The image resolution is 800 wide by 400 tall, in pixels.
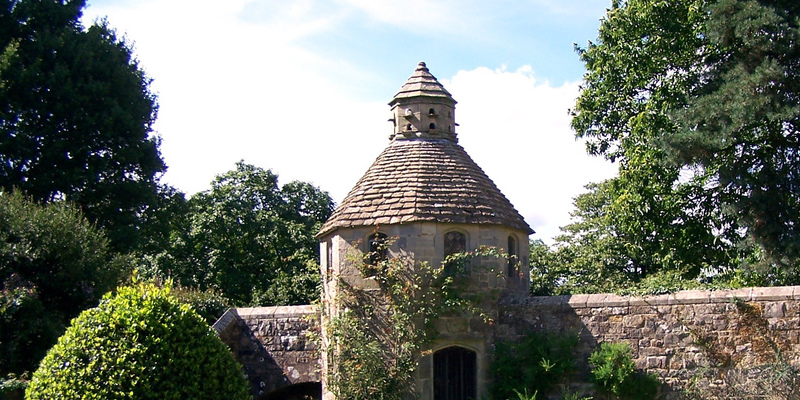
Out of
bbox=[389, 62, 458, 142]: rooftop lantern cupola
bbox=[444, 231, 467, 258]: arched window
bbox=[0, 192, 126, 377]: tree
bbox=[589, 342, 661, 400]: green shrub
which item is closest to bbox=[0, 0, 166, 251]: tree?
bbox=[0, 192, 126, 377]: tree

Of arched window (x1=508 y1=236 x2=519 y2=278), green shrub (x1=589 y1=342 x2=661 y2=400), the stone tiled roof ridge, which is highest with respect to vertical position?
the stone tiled roof ridge

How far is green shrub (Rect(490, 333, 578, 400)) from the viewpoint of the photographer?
554 inches

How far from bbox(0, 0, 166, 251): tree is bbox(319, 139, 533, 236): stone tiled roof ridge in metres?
9.30

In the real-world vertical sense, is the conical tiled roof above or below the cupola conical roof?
above

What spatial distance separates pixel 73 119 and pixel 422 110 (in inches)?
420

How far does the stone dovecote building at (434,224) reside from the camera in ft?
49.3

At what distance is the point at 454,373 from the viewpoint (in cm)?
1513

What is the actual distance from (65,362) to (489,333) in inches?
287

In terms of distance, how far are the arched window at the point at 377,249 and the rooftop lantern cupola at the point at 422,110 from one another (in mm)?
2735

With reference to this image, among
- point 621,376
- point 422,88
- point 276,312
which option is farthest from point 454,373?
point 422,88

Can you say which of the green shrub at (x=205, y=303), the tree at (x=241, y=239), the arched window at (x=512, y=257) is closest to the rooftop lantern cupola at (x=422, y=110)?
the arched window at (x=512, y=257)

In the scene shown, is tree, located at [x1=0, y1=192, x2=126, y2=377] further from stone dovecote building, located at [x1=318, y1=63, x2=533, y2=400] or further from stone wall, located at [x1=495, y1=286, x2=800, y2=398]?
stone wall, located at [x1=495, y1=286, x2=800, y2=398]

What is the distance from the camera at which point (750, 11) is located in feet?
52.2

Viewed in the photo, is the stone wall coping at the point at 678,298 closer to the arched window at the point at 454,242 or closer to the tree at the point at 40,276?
the arched window at the point at 454,242
